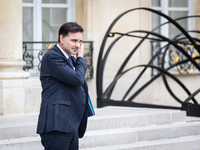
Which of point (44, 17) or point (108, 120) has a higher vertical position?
point (44, 17)

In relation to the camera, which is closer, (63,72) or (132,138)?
(63,72)

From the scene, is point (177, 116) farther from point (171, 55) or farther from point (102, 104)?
point (171, 55)

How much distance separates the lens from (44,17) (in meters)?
7.89

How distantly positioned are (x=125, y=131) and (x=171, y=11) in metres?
5.27

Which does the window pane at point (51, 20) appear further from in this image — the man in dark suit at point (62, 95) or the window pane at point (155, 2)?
the man in dark suit at point (62, 95)

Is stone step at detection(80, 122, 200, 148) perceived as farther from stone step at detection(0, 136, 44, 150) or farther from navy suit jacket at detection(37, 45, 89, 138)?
navy suit jacket at detection(37, 45, 89, 138)

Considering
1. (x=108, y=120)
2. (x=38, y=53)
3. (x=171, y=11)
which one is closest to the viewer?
(x=108, y=120)

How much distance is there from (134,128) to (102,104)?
116 cm

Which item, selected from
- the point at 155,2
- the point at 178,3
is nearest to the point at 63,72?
the point at 155,2

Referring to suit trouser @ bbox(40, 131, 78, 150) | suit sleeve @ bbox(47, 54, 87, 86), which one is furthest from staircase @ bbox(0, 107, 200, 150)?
suit sleeve @ bbox(47, 54, 87, 86)

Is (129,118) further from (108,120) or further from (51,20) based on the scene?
(51,20)

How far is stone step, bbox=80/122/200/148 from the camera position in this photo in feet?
15.4

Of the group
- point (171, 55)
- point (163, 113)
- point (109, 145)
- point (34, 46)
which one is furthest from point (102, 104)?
point (171, 55)

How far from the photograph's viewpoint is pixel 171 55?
8930mm
